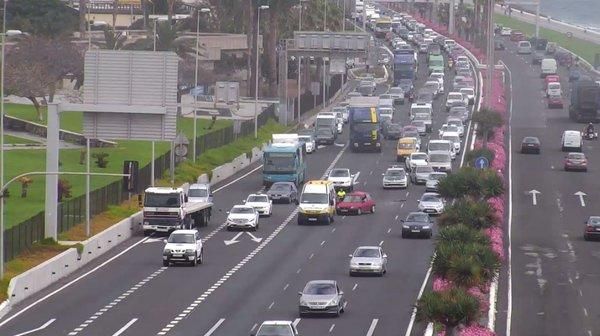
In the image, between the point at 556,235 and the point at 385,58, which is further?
the point at 385,58

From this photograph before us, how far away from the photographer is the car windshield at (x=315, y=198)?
281 ft

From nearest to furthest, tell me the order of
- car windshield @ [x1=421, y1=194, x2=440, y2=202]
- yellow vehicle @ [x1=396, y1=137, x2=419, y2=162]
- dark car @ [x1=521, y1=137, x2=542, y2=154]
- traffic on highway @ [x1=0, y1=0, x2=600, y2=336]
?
traffic on highway @ [x1=0, y1=0, x2=600, y2=336], car windshield @ [x1=421, y1=194, x2=440, y2=202], yellow vehicle @ [x1=396, y1=137, x2=419, y2=162], dark car @ [x1=521, y1=137, x2=542, y2=154]

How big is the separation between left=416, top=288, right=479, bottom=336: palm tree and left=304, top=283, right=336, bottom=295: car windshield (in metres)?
9.53

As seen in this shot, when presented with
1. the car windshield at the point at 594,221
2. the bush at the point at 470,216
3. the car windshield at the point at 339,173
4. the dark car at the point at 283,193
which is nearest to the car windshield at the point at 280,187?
the dark car at the point at 283,193

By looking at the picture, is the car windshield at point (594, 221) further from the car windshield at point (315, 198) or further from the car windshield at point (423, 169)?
the car windshield at point (423, 169)

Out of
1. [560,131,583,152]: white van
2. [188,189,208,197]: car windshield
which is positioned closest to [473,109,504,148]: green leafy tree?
[560,131,583,152]: white van

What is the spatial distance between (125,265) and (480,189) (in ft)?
54.9

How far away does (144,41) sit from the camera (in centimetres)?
14325

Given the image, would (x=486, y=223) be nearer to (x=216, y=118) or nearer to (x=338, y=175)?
(x=338, y=175)

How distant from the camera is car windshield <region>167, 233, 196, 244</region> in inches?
2813

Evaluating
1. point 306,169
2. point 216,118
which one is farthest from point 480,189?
point 216,118

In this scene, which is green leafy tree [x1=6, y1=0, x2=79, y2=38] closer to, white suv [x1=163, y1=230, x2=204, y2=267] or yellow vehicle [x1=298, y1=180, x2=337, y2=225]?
yellow vehicle [x1=298, y1=180, x2=337, y2=225]

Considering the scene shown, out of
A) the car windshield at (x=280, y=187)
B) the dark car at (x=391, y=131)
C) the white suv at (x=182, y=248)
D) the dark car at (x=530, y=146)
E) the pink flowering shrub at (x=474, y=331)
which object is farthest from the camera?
the dark car at (x=391, y=131)

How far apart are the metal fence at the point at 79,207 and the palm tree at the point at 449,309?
72.3ft
